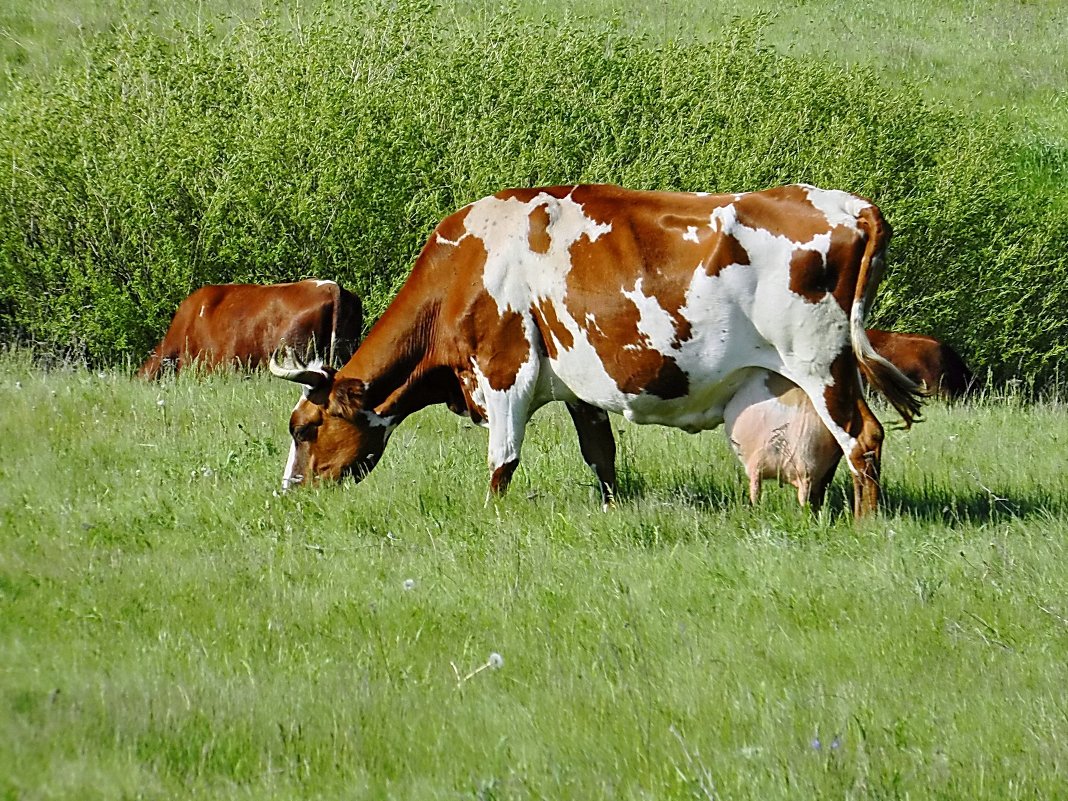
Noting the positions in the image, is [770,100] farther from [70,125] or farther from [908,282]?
[70,125]

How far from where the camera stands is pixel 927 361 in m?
16.0

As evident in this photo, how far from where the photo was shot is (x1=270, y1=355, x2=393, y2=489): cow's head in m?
9.18

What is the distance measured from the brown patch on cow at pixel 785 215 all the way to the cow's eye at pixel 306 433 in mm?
3145

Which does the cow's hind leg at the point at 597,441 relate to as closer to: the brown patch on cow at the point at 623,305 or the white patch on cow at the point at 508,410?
the white patch on cow at the point at 508,410

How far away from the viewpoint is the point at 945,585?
653cm

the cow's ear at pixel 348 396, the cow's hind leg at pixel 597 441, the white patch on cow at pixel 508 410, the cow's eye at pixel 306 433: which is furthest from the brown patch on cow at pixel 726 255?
the cow's eye at pixel 306 433

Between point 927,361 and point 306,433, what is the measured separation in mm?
8910

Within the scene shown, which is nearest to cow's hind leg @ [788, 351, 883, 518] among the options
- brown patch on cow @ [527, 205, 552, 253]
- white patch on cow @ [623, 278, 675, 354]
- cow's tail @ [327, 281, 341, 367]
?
white patch on cow @ [623, 278, 675, 354]

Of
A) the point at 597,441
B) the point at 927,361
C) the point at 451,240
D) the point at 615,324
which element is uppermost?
the point at 451,240

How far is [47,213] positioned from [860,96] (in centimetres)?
1088

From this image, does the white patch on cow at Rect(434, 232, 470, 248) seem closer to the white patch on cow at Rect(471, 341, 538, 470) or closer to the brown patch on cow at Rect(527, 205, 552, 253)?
the brown patch on cow at Rect(527, 205, 552, 253)

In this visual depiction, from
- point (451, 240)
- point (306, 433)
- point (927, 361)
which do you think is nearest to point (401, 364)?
point (306, 433)

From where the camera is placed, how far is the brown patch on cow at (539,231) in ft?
27.3

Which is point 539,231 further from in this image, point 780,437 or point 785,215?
point 780,437
